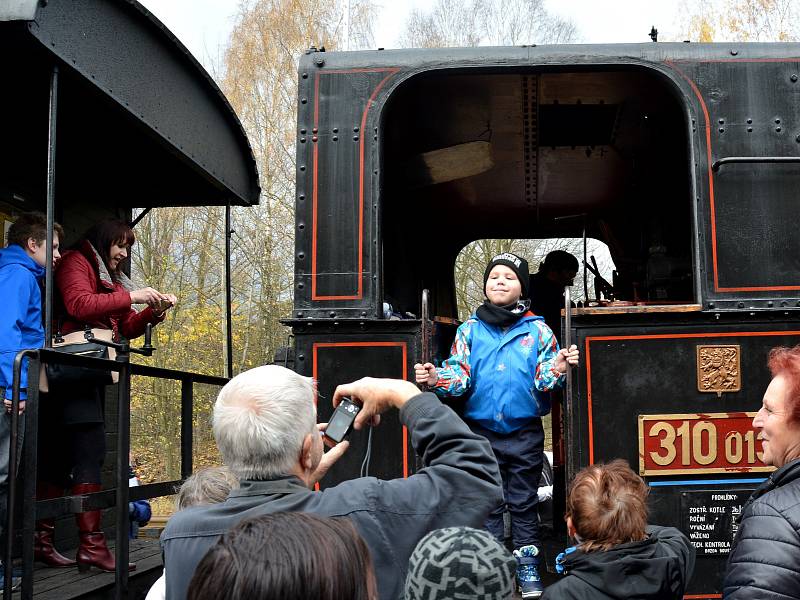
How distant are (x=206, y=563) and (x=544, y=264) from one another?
5.04m

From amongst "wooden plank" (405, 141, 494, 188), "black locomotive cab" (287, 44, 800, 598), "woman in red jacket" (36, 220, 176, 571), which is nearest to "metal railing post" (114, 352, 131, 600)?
"woman in red jacket" (36, 220, 176, 571)

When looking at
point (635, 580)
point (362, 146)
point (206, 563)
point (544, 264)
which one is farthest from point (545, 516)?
point (206, 563)

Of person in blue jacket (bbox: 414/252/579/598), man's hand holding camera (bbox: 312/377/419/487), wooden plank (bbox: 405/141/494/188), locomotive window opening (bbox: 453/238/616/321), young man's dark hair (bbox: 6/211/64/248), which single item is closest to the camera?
man's hand holding camera (bbox: 312/377/419/487)

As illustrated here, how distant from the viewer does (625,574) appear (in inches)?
90.6

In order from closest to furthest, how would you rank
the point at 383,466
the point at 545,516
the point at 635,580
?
the point at 635,580
the point at 383,466
the point at 545,516

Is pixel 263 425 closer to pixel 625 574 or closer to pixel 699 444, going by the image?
pixel 625 574

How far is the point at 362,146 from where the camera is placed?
13.0 ft

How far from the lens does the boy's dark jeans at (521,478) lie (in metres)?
3.79

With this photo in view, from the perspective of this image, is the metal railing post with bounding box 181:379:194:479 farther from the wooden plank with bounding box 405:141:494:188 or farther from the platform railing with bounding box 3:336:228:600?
the wooden plank with bounding box 405:141:494:188

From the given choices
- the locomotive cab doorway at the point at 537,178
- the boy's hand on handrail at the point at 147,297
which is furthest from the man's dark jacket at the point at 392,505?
the locomotive cab doorway at the point at 537,178

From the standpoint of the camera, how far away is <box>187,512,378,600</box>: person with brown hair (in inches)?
42.6

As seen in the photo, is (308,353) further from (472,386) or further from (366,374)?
(472,386)

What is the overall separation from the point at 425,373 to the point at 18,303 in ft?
5.73

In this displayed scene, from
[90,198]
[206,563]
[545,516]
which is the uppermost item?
[90,198]
